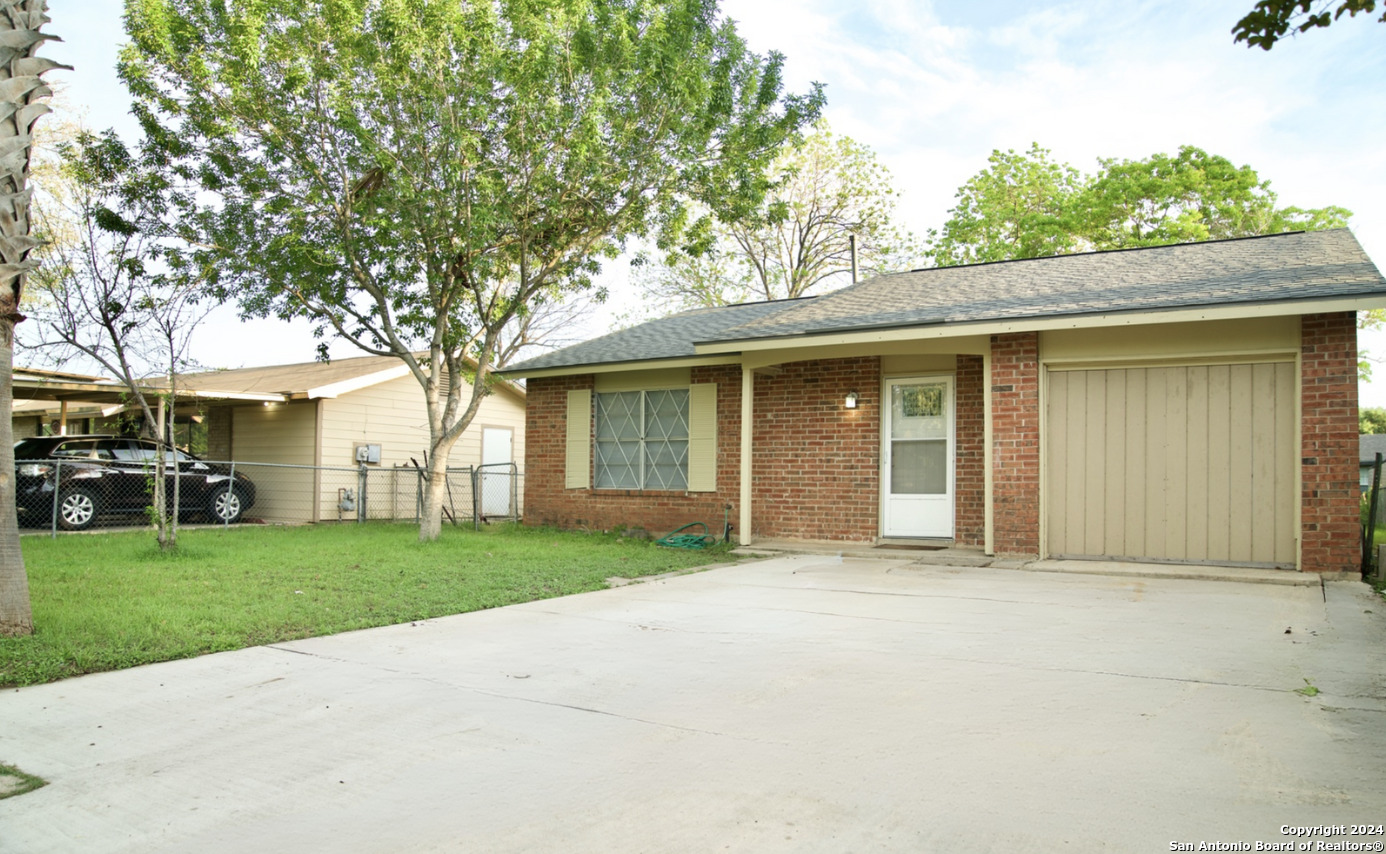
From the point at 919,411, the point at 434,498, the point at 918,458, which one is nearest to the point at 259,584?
the point at 434,498

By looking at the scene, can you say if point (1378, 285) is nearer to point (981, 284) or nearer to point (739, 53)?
point (981, 284)

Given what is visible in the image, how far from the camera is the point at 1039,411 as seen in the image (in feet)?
29.8

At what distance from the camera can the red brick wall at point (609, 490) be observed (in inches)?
470

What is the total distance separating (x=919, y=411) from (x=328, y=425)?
11283mm

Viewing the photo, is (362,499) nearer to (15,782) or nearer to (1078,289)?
(1078,289)

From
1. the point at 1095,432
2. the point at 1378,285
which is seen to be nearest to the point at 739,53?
the point at 1095,432

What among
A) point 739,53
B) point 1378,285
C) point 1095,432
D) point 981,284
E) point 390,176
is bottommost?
point 1095,432

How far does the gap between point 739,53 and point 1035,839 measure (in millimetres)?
10401

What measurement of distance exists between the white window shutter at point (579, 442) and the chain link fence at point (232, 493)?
1.94m

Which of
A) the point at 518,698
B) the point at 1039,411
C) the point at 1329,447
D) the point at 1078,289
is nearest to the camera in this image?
the point at 518,698

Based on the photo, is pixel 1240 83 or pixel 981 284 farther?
pixel 981 284

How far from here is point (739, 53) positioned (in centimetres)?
1100

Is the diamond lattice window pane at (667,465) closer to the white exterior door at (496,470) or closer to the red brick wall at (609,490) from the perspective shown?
the red brick wall at (609,490)

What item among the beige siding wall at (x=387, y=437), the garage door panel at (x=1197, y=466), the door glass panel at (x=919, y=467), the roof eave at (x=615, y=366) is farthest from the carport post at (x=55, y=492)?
the garage door panel at (x=1197, y=466)
